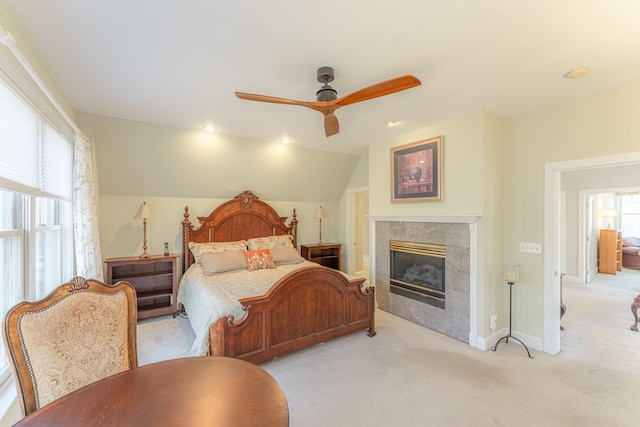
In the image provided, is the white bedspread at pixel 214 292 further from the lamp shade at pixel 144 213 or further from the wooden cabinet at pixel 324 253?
the wooden cabinet at pixel 324 253

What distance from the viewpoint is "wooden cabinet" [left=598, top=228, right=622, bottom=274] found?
6.48 metres

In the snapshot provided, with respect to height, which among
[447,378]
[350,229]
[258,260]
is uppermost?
[350,229]

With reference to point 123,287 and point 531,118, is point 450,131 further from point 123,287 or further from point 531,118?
point 123,287

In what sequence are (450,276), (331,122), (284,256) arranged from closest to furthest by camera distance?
(331,122), (450,276), (284,256)

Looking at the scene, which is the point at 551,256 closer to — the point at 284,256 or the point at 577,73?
the point at 577,73

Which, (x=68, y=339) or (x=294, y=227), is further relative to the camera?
(x=294, y=227)

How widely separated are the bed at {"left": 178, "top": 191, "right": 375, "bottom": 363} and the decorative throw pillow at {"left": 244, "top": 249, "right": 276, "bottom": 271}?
45 millimetres

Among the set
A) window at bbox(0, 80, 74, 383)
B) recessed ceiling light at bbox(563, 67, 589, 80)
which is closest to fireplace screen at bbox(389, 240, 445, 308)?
recessed ceiling light at bbox(563, 67, 589, 80)

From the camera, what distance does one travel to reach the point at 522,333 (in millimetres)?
3162

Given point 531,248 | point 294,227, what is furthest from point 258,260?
point 531,248

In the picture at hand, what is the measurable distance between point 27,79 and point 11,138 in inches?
15.8

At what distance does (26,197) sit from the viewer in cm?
196

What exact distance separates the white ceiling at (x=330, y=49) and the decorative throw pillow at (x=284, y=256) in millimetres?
2253

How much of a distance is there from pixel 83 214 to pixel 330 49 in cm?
284
